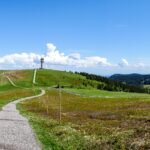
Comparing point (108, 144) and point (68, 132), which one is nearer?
point (108, 144)

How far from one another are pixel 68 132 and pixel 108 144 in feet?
25.2

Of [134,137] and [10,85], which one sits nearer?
[134,137]

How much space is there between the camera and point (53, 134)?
3700 centimetres

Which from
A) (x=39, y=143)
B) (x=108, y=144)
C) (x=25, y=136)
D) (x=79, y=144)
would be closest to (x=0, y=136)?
(x=25, y=136)

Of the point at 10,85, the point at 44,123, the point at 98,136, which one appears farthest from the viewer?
the point at 10,85

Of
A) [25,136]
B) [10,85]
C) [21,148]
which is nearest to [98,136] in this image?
[25,136]

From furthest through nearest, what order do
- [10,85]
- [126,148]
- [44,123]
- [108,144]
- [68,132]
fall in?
[10,85] < [44,123] < [68,132] < [108,144] < [126,148]

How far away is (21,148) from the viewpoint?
91.6 ft

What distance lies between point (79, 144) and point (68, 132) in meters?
6.11

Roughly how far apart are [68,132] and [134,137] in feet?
23.7

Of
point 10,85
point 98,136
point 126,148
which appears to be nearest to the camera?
point 126,148

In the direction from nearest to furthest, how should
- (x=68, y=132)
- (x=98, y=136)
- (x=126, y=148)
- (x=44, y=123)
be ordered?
(x=126, y=148), (x=98, y=136), (x=68, y=132), (x=44, y=123)

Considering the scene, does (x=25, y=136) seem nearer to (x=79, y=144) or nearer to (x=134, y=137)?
(x=79, y=144)

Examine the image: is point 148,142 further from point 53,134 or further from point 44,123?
point 44,123
